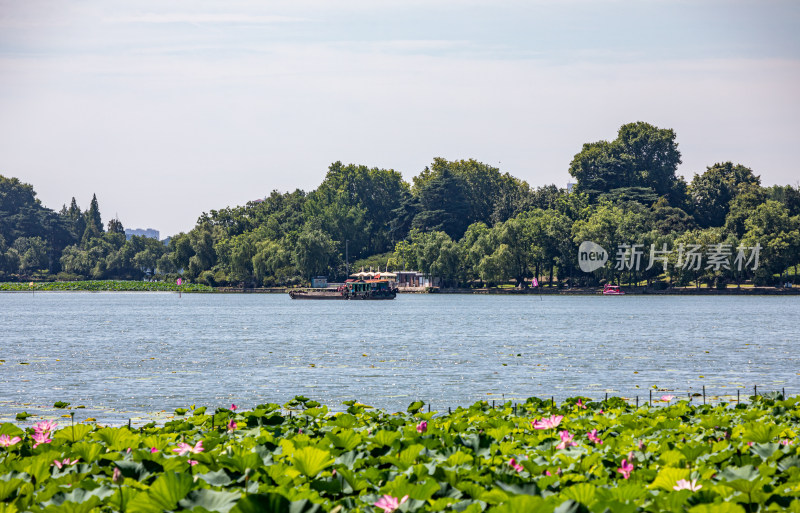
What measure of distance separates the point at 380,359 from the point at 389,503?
36703mm

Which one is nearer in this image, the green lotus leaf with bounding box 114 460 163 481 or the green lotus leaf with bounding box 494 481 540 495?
the green lotus leaf with bounding box 494 481 540 495

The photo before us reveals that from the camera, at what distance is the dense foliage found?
119562 mm

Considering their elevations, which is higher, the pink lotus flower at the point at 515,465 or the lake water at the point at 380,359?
the pink lotus flower at the point at 515,465

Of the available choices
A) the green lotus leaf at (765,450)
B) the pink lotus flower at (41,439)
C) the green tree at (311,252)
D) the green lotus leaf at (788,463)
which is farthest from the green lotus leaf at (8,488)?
the green tree at (311,252)

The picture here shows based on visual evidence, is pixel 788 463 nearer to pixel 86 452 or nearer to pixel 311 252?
pixel 86 452

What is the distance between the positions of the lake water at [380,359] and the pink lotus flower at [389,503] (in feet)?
60.0

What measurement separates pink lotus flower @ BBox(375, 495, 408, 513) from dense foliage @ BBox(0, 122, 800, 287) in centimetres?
11320

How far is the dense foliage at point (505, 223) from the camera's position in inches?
4707

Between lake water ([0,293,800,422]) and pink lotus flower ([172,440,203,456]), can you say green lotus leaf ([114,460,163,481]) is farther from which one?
lake water ([0,293,800,422])

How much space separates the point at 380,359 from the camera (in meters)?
43.5

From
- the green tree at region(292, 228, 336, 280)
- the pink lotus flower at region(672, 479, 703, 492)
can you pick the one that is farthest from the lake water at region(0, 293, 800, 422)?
the green tree at region(292, 228, 336, 280)

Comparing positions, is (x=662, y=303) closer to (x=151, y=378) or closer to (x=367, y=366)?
(x=367, y=366)

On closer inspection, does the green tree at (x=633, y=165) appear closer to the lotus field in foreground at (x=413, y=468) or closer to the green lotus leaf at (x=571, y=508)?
the lotus field in foreground at (x=413, y=468)

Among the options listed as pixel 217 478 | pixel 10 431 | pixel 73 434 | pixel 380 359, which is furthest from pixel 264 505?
pixel 380 359
